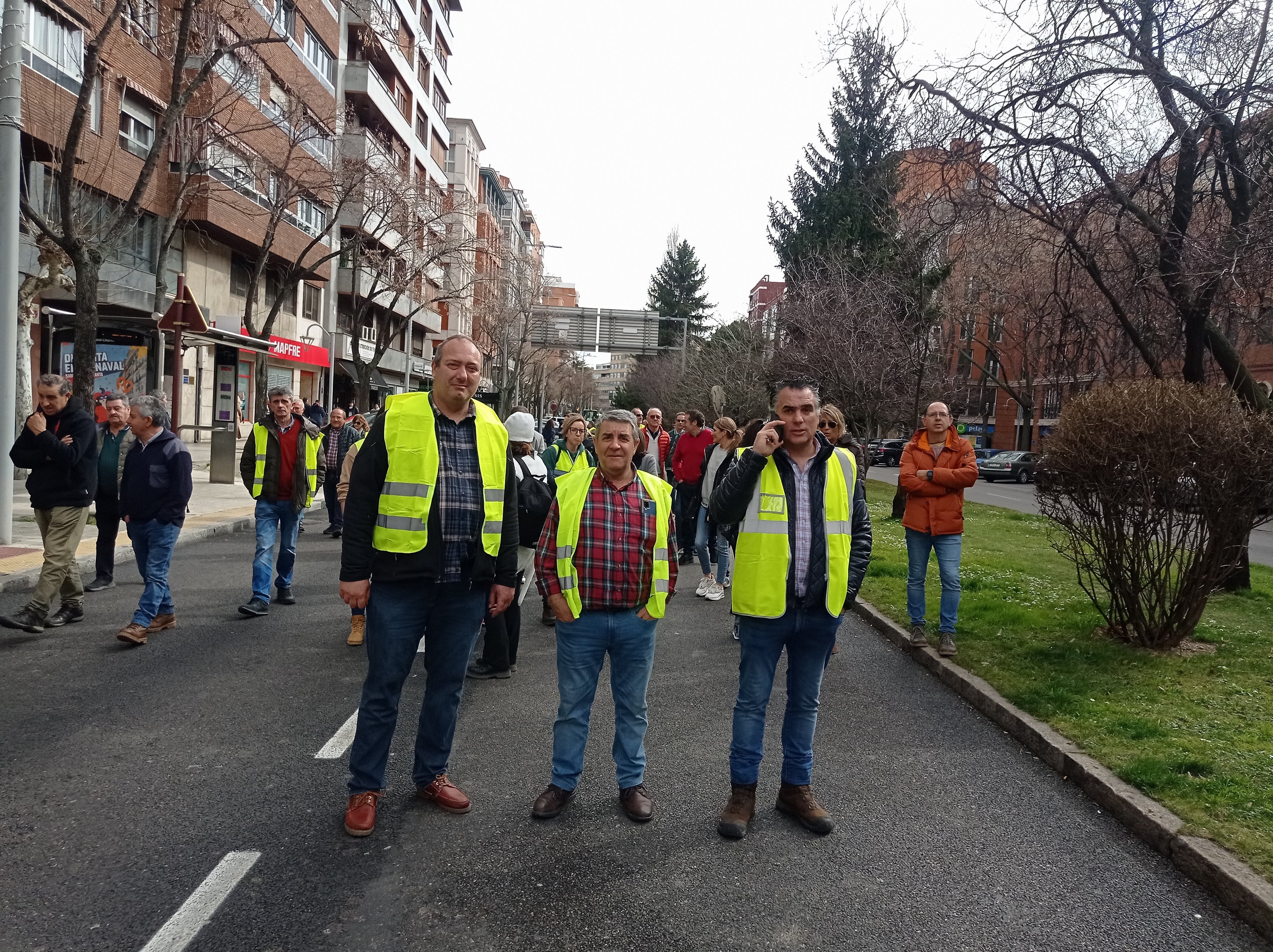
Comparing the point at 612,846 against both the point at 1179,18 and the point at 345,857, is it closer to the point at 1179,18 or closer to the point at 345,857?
the point at 345,857

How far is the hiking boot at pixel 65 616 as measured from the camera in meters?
7.30

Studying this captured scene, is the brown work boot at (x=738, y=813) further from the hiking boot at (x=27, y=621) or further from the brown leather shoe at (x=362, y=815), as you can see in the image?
the hiking boot at (x=27, y=621)

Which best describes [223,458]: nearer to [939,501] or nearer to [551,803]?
[939,501]

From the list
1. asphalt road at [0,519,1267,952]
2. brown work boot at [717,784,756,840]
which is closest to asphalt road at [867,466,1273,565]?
asphalt road at [0,519,1267,952]

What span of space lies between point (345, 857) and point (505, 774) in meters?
1.05

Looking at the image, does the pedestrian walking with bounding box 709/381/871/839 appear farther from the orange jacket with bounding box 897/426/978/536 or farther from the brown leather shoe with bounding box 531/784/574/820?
the orange jacket with bounding box 897/426/978/536

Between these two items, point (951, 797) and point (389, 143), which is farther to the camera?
point (389, 143)

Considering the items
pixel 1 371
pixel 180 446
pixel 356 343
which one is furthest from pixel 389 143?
pixel 180 446

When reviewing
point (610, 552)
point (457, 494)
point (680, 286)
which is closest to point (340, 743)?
point (457, 494)

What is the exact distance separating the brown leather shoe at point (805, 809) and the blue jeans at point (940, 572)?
322 centimetres

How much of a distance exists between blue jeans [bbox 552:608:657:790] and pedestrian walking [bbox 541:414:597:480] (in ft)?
14.5

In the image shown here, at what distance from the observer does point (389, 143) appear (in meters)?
39.0

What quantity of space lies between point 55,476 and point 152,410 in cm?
81

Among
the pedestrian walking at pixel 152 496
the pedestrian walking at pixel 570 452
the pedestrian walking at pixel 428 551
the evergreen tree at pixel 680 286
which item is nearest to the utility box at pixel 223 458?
the pedestrian walking at pixel 570 452
